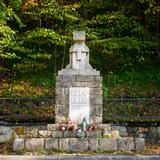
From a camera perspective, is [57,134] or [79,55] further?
[79,55]

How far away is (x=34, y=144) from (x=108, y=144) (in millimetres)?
Result: 1895

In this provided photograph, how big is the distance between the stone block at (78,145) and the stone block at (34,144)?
727 mm

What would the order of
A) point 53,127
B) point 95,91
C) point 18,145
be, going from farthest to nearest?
point 95,91, point 53,127, point 18,145

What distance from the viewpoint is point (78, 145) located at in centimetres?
1166

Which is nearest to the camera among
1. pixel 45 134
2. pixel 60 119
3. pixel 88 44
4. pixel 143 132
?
pixel 45 134

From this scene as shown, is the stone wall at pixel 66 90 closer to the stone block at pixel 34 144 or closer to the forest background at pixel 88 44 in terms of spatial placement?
the stone block at pixel 34 144

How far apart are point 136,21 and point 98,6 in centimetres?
186

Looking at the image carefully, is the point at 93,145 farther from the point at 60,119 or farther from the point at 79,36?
the point at 79,36

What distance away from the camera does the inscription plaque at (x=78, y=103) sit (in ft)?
41.1

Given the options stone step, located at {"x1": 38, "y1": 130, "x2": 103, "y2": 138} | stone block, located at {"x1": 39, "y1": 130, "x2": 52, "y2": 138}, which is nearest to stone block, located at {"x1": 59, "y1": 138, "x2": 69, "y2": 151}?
stone step, located at {"x1": 38, "y1": 130, "x2": 103, "y2": 138}

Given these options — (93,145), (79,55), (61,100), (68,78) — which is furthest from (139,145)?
(79,55)

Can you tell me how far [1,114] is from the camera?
15.4 metres

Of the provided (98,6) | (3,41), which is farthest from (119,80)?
(3,41)

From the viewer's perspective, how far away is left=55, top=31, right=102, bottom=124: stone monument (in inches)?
494
